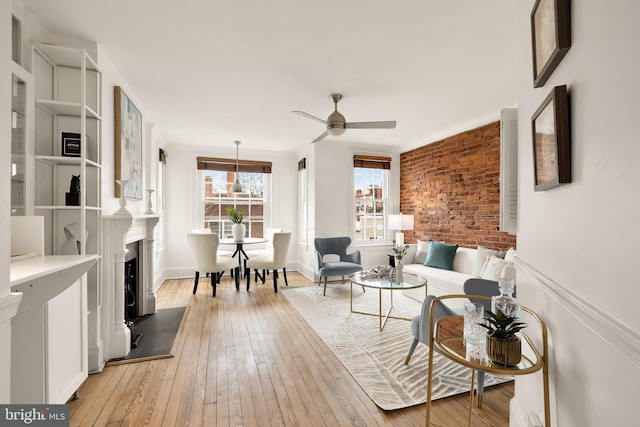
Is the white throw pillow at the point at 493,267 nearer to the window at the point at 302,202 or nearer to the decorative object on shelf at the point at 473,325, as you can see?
the decorative object on shelf at the point at 473,325

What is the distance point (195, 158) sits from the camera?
5961 millimetres

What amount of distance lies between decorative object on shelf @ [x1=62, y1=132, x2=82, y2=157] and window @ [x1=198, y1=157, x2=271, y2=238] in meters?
3.74

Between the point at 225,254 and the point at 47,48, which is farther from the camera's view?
the point at 225,254

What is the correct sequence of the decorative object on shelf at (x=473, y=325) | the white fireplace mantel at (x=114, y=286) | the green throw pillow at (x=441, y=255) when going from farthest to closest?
the green throw pillow at (x=441, y=255)
the white fireplace mantel at (x=114, y=286)
the decorative object on shelf at (x=473, y=325)

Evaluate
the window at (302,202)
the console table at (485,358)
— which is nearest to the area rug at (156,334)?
the console table at (485,358)

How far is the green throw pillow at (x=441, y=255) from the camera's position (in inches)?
177

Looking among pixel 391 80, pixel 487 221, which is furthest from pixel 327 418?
pixel 487 221

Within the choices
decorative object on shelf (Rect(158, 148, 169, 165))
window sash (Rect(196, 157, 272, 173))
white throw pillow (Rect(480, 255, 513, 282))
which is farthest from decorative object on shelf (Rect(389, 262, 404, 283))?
decorative object on shelf (Rect(158, 148, 169, 165))

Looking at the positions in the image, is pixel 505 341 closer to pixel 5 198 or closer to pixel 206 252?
pixel 5 198

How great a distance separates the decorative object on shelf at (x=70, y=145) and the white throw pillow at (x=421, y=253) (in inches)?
178

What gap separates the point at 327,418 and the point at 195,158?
531cm

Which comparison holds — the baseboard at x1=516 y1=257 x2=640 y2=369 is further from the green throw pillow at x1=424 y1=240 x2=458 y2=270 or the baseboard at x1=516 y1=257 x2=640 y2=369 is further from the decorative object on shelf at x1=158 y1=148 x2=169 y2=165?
the decorative object on shelf at x1=158 y1=148 x2=169 y2=165

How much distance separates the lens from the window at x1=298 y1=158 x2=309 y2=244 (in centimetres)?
612

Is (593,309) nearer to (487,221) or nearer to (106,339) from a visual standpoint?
(106,339)
